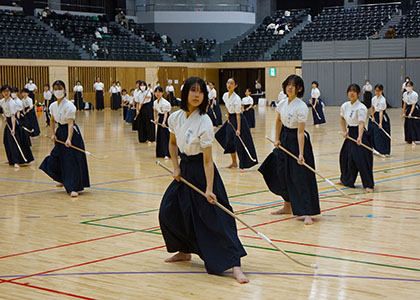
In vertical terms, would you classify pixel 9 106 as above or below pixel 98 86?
below

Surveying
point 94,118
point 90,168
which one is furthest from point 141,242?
point 94,118

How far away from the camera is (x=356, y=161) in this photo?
38.2ft

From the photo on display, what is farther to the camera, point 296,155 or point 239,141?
point 239,141

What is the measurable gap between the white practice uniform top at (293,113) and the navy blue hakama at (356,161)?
289 centimetres

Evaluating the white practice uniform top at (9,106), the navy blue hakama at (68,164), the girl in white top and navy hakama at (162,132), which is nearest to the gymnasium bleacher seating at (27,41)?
the girl in white top and navy hakama at (162,132)

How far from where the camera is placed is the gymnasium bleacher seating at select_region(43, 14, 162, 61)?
133ft

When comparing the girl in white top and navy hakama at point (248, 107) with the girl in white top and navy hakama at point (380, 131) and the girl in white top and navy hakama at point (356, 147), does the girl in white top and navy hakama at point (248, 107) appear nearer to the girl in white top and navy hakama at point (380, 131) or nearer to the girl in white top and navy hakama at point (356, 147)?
the girl in white top and navy hakama at point (380, 131)

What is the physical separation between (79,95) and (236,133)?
25.7 m

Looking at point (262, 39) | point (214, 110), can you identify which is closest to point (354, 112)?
point (214, 110)

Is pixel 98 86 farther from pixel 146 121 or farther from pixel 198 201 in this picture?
pixel 198 201

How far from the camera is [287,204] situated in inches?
379

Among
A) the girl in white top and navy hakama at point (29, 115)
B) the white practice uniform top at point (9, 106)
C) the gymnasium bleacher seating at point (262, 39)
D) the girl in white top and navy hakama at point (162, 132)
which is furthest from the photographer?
the gymnasium bleacher seating at point (262, 39)

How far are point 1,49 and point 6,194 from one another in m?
25.2

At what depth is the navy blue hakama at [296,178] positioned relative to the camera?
8969 mm
